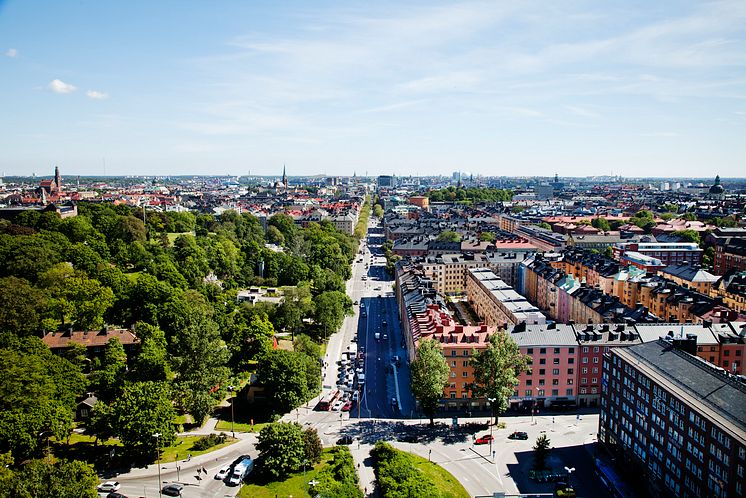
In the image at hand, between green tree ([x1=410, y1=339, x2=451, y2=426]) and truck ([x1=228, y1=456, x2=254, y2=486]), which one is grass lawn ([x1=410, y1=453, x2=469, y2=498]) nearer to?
green tree ([x1=410, y1=339, x2=451, y2=426])

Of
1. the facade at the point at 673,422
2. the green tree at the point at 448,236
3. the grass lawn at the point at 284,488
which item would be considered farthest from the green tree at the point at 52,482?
the green tree at the point at 448,236

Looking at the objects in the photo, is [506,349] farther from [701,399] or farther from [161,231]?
[161,231]

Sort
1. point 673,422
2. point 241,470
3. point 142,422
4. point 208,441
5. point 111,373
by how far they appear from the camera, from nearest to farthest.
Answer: point 673,422, point 241,470, point 142,422, point 208,441, point 111,373

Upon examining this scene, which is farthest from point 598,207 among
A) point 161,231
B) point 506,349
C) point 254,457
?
point 254,457

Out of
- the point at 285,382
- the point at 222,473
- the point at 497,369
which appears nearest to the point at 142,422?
the point at 222,473

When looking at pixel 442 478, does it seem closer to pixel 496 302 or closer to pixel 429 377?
pixel 429 377

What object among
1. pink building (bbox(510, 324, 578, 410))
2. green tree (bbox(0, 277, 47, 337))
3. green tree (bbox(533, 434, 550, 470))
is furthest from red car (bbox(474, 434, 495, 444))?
green tree (bbox(0, 277, 47, 337))
